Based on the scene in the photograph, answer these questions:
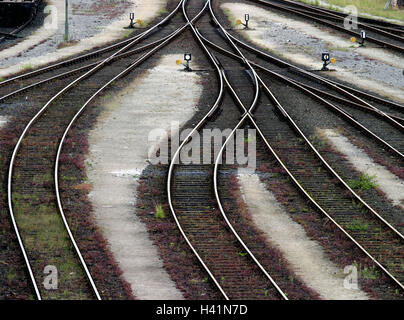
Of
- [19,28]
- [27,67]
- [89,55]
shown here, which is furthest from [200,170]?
[19,28]

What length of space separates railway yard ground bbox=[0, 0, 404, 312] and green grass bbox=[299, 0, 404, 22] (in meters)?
8.78

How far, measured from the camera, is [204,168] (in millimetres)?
18406

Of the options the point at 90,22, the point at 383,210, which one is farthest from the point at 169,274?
the point at 90,22

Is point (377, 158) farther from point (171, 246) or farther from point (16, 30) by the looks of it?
point (16, 30)

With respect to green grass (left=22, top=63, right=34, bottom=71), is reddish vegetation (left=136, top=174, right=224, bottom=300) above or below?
below

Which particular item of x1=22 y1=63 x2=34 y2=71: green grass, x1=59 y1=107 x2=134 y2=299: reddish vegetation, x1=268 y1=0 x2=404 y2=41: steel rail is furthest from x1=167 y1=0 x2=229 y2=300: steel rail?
x1=268 y1=0 x2=404 y2=41: steel rail

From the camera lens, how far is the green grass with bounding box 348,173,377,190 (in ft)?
57.5

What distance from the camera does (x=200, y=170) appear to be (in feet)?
59.9

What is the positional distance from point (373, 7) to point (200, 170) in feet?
103

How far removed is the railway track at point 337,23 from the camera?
35.6 metres

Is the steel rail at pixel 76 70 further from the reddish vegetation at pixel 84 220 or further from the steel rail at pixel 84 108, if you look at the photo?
the reddish vegetation at pixel 84 220

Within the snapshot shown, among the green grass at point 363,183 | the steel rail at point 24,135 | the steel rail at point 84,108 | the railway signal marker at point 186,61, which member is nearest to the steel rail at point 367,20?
the steel rail at point 84,108

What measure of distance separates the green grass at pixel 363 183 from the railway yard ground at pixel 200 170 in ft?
0.15

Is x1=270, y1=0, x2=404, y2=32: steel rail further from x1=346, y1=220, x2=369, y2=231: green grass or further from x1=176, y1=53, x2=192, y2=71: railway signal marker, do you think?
x1=346, y1=220, x2=369, y2=231: green grass
